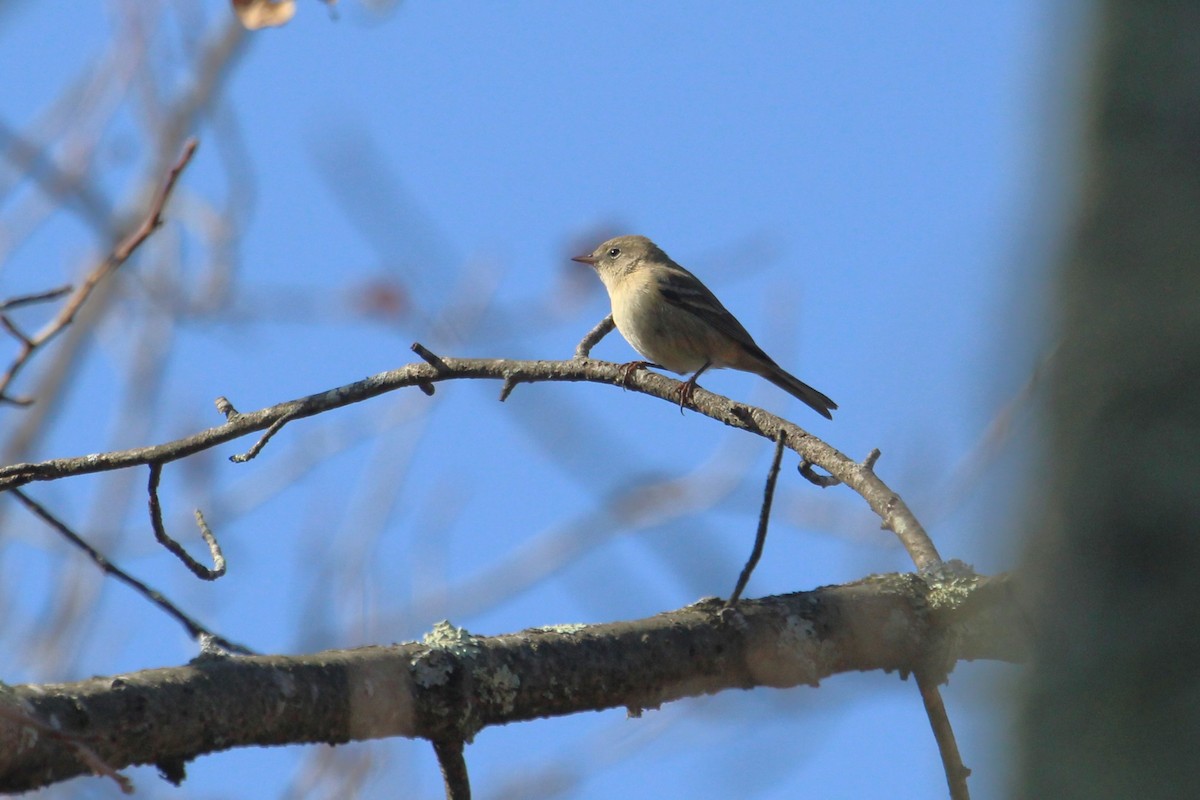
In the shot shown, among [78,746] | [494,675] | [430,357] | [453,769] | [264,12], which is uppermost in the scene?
[264,12]

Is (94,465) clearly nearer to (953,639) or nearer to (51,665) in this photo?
(953,639)

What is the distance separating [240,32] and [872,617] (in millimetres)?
5705

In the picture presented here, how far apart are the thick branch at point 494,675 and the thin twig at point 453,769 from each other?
0.03m

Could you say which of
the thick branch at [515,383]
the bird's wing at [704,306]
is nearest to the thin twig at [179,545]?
the thick branch at [515,383]

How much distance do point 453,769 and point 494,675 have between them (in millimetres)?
247

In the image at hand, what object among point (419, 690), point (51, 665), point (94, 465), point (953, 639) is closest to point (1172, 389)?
point (419, 690)

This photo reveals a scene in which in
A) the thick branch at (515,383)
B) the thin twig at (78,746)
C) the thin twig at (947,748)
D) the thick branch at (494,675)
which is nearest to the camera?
the thin twig at (78,746)

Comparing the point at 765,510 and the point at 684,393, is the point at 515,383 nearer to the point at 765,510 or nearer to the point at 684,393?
the point at 684,393

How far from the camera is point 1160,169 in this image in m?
1.39

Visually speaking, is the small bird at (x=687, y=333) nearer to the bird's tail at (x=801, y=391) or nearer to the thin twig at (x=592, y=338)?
the bird's tail at (x=801, y=391)

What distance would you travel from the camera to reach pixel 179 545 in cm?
352

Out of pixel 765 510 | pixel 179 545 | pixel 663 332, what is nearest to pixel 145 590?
pixel 179 545

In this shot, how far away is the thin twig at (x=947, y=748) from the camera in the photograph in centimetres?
323

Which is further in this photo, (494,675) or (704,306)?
(704,306)
